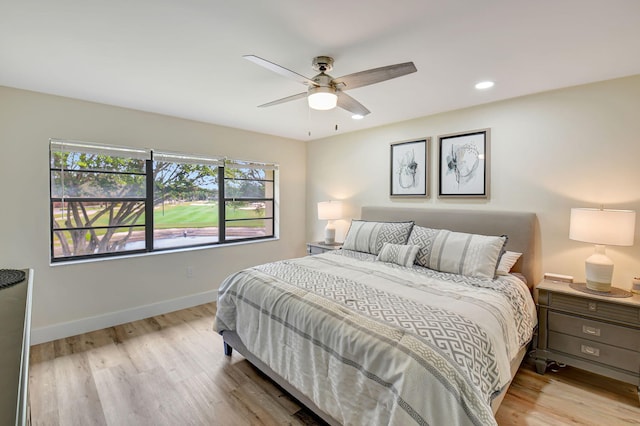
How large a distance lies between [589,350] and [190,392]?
9.70 feet

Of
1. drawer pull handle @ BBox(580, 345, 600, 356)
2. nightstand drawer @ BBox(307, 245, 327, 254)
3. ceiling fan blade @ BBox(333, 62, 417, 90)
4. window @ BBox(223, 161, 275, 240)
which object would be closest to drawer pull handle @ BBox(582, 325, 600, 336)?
drawer pull handle @ BBox(580, 345, 600, 356)

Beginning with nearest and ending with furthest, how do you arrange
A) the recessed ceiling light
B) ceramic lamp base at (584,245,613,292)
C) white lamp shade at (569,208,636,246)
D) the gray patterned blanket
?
the gray patterned blanket → white lamp shade at (569,208,636,246) → ceramic lamp base at (584,245,613,292) → the recessed ceiling light

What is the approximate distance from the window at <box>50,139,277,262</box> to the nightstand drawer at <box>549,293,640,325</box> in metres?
3.68

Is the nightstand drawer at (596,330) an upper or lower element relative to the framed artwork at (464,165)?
lower

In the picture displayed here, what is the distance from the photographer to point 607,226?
7.22ft

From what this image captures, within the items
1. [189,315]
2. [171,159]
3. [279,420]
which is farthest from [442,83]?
[189,315]

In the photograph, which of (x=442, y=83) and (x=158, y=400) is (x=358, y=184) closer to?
(x=442, y=83)

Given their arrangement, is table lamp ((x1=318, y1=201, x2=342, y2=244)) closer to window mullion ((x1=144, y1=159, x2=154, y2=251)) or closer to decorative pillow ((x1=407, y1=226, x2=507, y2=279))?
decorative pillow ((x1=407, y1=226, x2=507, y2=279))

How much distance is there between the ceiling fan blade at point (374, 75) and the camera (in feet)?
5.55

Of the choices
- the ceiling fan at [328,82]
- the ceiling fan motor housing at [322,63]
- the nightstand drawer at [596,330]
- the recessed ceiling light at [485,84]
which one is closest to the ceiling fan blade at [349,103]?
the ceiling fan at [328,82]

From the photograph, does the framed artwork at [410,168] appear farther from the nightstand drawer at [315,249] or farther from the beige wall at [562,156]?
the nightstand drawer at [315,249]

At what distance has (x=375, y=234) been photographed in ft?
11.1

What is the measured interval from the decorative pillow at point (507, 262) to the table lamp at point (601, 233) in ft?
1.55

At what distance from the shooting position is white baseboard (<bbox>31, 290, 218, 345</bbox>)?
2.88 meters
